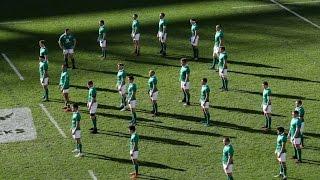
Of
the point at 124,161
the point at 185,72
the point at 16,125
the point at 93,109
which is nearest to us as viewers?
the point at 124,161

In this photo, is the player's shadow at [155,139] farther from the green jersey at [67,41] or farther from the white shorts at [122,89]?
the green jersey at [67,41]

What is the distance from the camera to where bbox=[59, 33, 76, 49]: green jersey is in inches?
1393

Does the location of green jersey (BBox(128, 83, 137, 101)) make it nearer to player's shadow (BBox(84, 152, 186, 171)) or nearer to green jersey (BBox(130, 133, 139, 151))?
player's shadow (BBox(84, 152, 186, 171))

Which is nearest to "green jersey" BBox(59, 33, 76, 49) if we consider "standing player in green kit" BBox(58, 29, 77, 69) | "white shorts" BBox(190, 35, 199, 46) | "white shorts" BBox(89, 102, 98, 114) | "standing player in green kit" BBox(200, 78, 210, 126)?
"standing player in green kit" BBox(58, 29, 77, 69)

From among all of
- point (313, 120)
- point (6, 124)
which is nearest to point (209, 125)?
point (313, 120)

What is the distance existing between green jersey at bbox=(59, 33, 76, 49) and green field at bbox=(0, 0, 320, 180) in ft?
4.04

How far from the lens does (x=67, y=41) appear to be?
3541 centimetres

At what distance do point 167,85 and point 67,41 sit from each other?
216 inches

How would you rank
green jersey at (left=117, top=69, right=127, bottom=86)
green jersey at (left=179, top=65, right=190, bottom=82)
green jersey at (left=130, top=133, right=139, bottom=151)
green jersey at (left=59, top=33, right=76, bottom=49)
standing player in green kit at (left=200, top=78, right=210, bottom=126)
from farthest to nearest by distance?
green jersey at (left=59, top=33, right=76, bottom=49) → green jersey at (left=179, top=65, right=190, bottom=82) → green jersey at (left=117, top=69, right=127, bottom=86) → standing player in green kit at (left=200, top=78, right=210, bottom=126) → green jersey at (left=130, top=133, right=139, bottom=151)

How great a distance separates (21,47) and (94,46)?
384cm

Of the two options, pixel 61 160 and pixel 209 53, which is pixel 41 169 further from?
pixel 209 53

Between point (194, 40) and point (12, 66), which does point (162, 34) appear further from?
point (12, 66)

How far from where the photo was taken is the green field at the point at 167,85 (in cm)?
2669

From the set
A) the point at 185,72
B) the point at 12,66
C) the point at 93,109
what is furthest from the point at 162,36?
the point at 93,109
